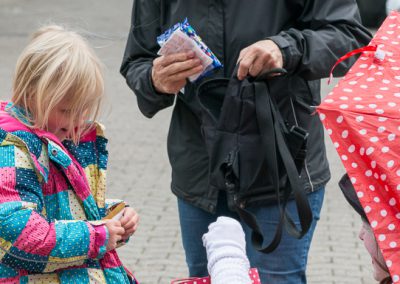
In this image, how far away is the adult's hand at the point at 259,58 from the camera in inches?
99.1

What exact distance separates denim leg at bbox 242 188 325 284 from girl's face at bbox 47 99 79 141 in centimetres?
68

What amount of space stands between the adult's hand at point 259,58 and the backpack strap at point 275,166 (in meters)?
0.03

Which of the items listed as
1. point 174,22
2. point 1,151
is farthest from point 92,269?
point 174,22

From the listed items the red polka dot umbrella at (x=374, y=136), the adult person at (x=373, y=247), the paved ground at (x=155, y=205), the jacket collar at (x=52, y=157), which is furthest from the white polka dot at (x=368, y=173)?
the paved ground at (x=155, y=205)

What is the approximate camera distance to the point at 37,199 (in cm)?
239

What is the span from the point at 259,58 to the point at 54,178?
0.71 m

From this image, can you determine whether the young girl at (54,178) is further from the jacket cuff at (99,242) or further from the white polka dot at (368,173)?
the white polka dot at (368,173)

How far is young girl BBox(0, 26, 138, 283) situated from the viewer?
2344mm

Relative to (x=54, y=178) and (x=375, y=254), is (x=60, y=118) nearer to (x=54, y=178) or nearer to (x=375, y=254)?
(x=54, y=178)

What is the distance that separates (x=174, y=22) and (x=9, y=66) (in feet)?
28.2

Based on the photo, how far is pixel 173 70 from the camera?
2646 millimetres

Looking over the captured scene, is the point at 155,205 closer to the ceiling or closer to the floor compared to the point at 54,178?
closer to the floor

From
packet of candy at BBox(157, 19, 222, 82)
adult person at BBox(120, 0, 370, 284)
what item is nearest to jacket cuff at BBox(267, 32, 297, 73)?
adult person at BBox(120, 0, 370, 284)

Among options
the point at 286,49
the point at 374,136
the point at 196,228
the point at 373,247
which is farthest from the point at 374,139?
the point at 196,228
